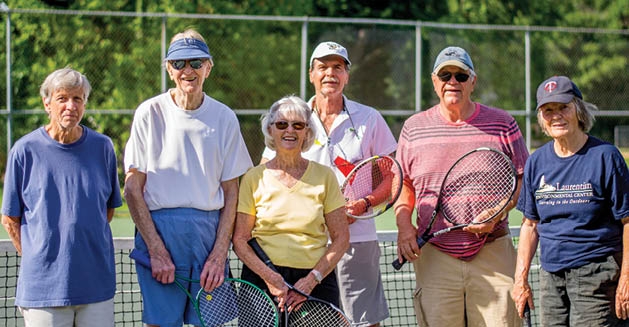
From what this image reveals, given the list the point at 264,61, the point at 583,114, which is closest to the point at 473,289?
the point at 583,114

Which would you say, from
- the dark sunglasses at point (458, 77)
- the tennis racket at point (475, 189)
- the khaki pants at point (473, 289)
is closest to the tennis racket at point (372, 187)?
the tennis racket at point (475, 189)

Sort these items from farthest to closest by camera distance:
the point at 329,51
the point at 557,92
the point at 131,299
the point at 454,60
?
the point at 131,299, the point at 329,51, the point at 454,60, the point at 557,92

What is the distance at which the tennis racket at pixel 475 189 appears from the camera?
4051 millimetres

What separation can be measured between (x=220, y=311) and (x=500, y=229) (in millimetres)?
1413

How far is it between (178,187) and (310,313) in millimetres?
810

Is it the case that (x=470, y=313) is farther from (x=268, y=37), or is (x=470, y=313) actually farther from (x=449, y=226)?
(x=268, y=37)

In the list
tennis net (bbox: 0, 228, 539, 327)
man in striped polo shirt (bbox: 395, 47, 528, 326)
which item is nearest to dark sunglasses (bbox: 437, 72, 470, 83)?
man in striped polo shirt (bbox: 395, 47, 528, 326)

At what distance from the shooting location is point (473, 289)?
4129mm

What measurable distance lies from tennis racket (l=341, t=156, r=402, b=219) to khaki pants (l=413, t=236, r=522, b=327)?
1.18ft

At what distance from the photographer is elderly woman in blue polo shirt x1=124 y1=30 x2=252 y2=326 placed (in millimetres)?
3785

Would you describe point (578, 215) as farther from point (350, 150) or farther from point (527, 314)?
point (350, 150)

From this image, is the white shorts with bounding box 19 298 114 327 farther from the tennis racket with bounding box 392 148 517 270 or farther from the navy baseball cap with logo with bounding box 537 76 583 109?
the navy baseball cap with logo with bounding box 537 76 583 109

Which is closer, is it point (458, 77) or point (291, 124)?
point (291, 124)

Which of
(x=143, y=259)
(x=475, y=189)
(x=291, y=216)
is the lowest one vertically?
(x=143, y=259)
